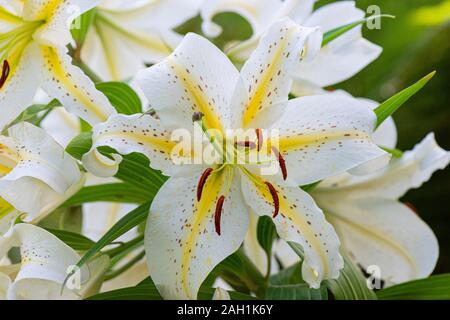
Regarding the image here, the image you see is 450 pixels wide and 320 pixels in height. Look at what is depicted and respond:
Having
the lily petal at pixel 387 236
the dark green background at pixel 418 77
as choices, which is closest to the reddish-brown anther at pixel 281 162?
the lily petal at pixel 387 236

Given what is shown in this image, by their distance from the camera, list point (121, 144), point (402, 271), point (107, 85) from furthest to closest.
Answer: point (402, 271)
point (107, 85)
point (121, 144)

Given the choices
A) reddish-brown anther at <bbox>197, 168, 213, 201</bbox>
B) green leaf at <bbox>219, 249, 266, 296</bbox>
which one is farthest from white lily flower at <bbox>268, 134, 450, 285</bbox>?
reddish-brown anther at <bbox>197, 168, 213, 201</bbox>

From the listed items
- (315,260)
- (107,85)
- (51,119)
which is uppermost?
(51,119)

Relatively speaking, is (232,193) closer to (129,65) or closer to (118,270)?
(118,270)

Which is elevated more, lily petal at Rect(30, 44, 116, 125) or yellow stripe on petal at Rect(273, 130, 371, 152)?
lily petal at Rect(30, 44, 116, 125)

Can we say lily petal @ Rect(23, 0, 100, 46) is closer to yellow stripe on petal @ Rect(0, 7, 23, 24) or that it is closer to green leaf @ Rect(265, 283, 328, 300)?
yellow stripe on petal @ Rect(0, 7, 23, 24)
